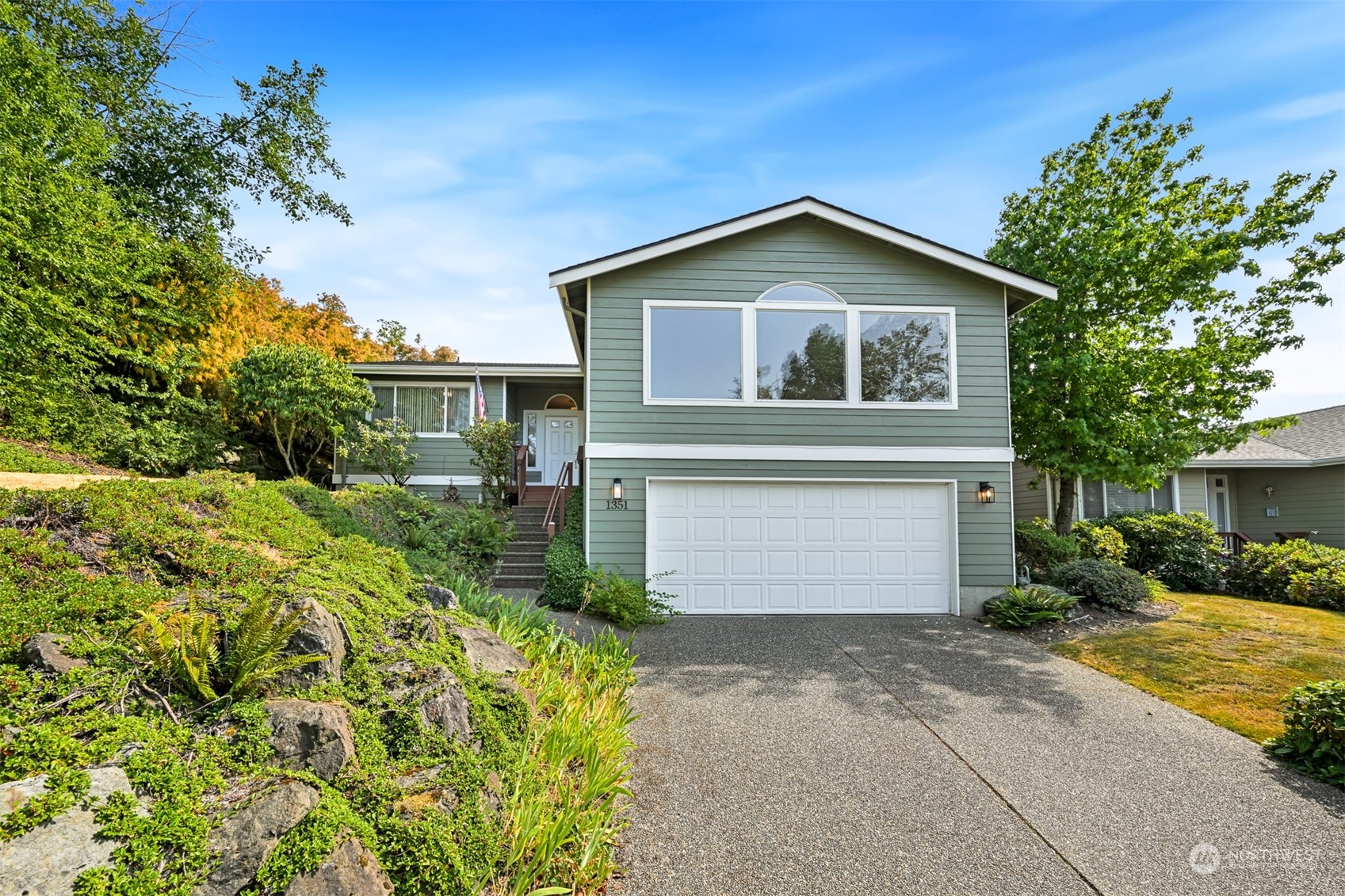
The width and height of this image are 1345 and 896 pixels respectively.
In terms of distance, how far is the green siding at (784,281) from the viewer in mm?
8664

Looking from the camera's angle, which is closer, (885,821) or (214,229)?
(885,821)

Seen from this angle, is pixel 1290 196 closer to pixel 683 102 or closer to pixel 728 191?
pixel 728 191

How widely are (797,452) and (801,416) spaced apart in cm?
54

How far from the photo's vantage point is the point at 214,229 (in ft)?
42.0

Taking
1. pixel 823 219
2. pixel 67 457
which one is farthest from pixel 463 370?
pixel 823 219

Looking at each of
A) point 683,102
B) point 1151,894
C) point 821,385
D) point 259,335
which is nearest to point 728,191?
point 683,102

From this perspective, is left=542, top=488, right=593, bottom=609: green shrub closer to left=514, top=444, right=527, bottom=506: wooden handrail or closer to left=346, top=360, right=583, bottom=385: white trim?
left=514, top=444, right=527, bottom=506: wooden handrail

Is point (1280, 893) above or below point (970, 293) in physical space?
below

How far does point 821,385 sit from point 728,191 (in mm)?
4206

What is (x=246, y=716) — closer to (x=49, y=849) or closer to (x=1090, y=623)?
(x=49, y=849)

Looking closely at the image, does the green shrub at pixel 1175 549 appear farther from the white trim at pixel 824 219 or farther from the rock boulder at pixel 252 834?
the rock boulder at pixel 252 834

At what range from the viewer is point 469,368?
13.7m

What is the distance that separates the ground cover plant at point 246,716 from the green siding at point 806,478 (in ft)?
12.7

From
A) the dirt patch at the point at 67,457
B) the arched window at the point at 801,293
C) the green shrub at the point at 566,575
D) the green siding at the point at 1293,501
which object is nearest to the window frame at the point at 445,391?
the dirt patch at the point at 67,457
